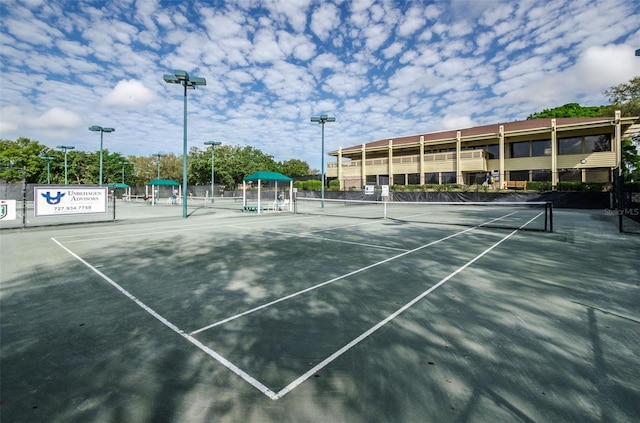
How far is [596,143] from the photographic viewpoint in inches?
1438

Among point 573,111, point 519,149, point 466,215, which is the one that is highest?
point 573,111

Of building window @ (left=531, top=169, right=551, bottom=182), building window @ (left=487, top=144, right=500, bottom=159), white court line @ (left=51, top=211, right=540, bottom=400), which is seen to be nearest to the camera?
white court line @ (left=51, top=211, right=540, bottom=400)

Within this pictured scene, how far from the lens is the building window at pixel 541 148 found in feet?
129

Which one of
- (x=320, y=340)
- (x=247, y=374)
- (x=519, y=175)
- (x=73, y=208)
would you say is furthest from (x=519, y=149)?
(x=247, y=374)

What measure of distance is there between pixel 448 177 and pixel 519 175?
28.6 feet

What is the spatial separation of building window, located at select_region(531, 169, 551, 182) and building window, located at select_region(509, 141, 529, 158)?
9.53ft

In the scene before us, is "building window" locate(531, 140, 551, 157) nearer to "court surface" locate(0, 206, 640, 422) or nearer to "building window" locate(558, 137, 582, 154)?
"building window" locate(558, 137, 582, 154)

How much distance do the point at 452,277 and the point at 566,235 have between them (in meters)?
9.14

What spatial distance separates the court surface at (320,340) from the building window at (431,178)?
4049 cm

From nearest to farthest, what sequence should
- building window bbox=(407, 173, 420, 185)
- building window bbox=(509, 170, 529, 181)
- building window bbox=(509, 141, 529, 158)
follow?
1. building window bbox=(509, 170, 529, 181)
2. building window bbox=(509, 141, 529, 158)
3. building window bbox=(407, 173, 420, 185)

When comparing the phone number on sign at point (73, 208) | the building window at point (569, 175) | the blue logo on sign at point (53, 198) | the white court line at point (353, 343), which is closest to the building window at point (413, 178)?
the building window at point (569, 175)

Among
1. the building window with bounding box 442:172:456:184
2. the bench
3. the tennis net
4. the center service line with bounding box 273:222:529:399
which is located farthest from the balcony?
the center service line with bounding box 273:222:529:399

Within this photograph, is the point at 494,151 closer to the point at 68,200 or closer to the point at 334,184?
the point at 334,184

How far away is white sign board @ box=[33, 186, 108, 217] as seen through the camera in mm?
14438
